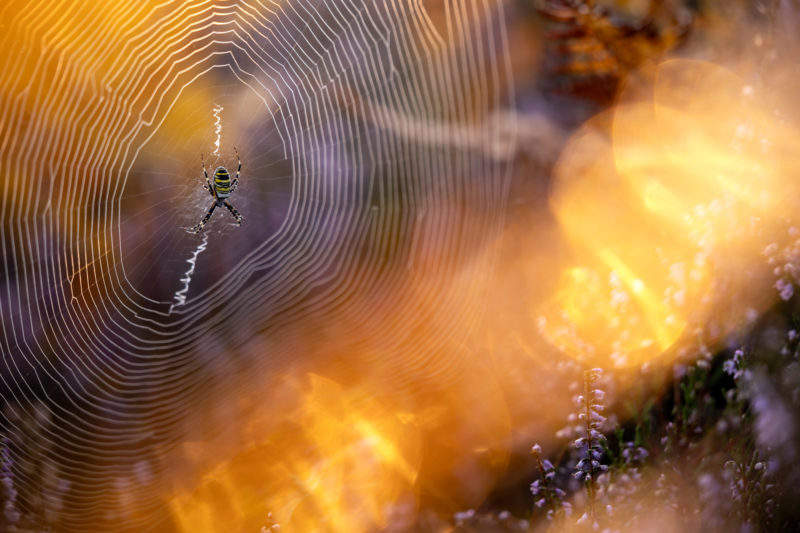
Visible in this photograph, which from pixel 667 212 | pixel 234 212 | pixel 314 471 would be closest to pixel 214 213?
pixel 234 212

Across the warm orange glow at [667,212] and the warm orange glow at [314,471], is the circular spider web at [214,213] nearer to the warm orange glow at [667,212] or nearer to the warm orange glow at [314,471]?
the warm orange glow at [314,471]

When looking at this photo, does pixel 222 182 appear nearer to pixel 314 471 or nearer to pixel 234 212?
pixel 234 212

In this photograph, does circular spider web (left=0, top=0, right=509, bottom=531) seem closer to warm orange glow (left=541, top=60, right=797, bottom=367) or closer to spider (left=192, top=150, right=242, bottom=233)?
spider (left=192, top=150, right=242, bottom=233)

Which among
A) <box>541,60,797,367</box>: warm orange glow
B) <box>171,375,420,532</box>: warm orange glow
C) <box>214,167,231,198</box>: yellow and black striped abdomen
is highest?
<box>214,167,231,198</box>: yellow and black striped abdomen

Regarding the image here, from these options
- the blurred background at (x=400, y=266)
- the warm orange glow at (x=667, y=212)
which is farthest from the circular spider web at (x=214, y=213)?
the warm orange glow at (x=667, y=212)

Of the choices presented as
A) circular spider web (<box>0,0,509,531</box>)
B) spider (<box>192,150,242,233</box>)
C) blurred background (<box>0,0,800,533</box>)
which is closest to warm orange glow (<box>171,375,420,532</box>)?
blurred background (<box>0,0,800,533</box>)
